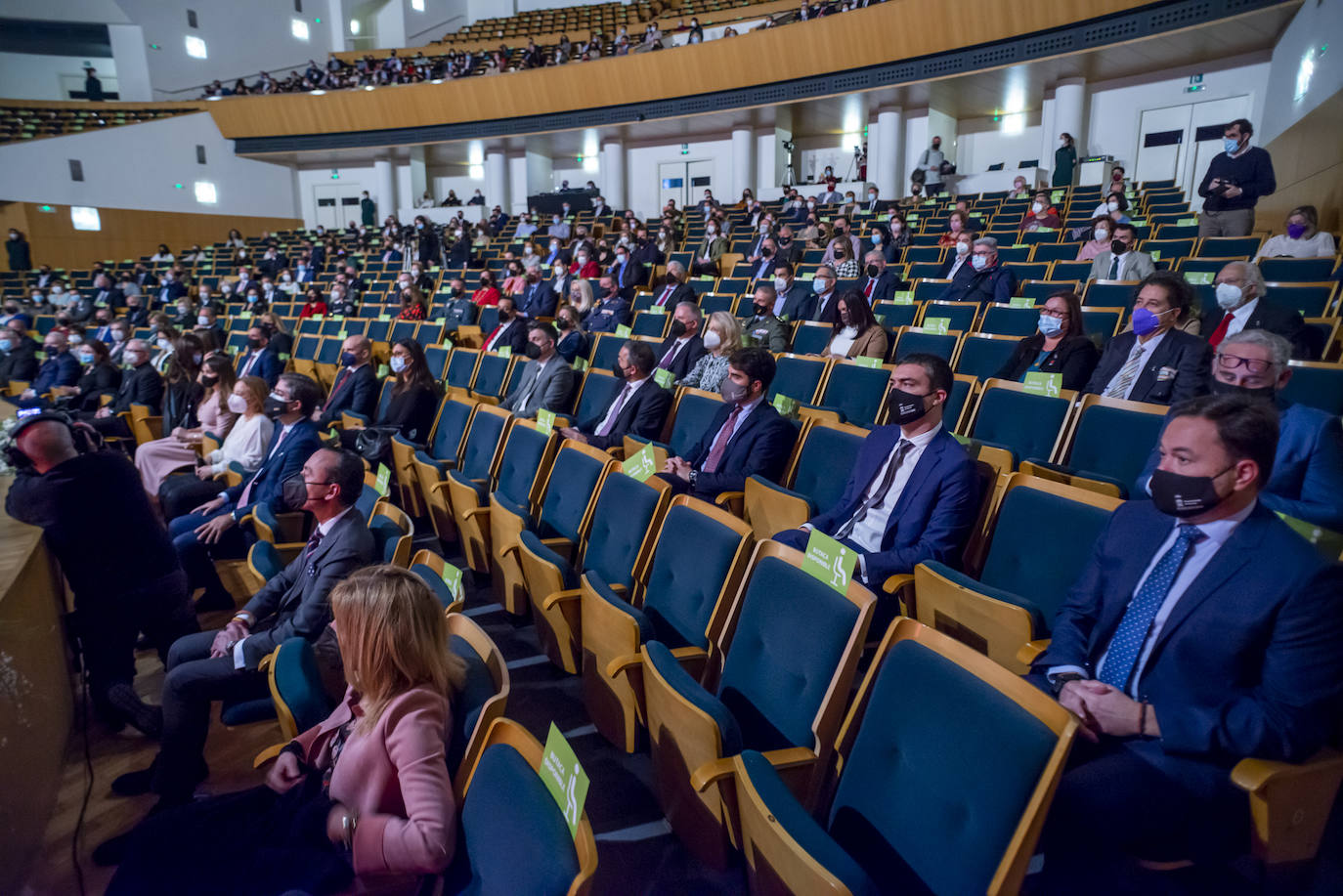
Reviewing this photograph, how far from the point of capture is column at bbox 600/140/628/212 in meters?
15.8

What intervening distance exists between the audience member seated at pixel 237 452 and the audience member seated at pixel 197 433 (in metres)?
0.34

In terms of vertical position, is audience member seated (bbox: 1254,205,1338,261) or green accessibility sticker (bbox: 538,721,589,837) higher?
audience member seated (bbox: 1254,205,1338,261)

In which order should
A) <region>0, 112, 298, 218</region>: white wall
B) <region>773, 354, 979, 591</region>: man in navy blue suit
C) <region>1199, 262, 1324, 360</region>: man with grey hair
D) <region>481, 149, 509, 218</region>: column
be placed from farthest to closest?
<region>481, 149, 509, 218</region>: column, <region>0, 112, 298, 218</region>: white wall, <region>1199, 262, 1324, 360</region>: man with grey hair, <region>773, 354, 979, 591</region>: man in navy blue suit

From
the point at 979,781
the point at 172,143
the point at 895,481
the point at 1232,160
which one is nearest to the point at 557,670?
the point at 895,481

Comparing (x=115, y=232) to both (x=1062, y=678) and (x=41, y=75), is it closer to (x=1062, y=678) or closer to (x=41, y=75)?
(x=41, y=75)

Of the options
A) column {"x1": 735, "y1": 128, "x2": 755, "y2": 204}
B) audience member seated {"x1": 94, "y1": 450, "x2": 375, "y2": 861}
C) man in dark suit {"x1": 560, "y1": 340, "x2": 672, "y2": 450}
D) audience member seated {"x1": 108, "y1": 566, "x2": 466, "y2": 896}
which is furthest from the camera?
column {"x1": 735, "y1": 128, "x2": 755, "y2": 204}

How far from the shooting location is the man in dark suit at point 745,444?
285 cm

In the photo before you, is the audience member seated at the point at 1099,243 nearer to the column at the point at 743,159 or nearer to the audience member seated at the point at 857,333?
the audience member seated at the point at 857,333

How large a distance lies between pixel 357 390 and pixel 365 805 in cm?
379

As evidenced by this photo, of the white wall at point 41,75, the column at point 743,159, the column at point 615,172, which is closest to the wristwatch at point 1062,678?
the column at point 743,159

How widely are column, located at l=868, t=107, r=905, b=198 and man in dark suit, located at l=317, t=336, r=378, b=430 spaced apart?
10.7 m

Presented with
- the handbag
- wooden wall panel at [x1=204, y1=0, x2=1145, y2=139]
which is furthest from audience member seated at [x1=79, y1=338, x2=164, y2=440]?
wooden wall panel at [x1=204, y1=0, x2=1145, y2=139]

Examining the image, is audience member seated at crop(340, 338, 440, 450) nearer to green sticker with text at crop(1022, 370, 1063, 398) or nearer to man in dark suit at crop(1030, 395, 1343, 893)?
green sticker with text at crop(1022, 370, 1063, 398)

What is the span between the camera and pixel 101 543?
87.1 inches
